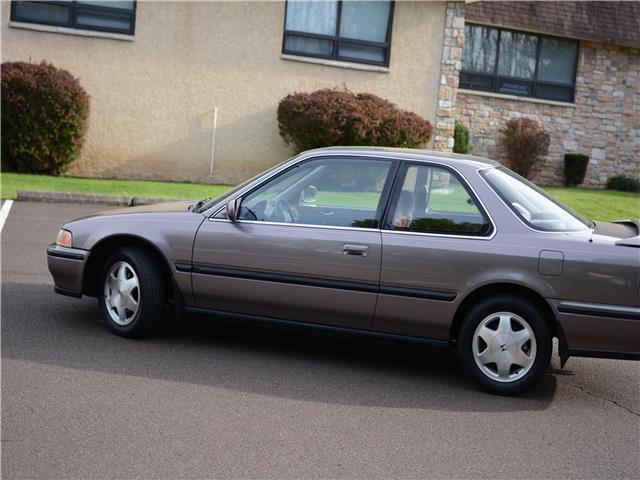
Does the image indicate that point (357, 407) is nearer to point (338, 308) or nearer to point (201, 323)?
point (338, 308)

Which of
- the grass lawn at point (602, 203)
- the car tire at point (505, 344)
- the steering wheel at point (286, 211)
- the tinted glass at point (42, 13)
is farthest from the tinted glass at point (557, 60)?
the car tire at point (505, 344)

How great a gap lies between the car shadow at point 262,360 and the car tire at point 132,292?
5.2 inches

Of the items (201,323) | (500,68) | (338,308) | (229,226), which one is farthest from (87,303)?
(500,68)

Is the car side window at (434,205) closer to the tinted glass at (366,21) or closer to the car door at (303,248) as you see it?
the car door at (303,248)

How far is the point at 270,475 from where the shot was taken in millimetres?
4359

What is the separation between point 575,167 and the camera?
24.7 meters

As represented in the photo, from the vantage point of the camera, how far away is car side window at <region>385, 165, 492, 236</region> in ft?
20.1

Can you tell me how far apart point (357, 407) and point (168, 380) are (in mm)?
1223

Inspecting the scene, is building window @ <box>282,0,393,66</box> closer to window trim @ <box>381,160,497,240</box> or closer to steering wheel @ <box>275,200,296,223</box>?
steering wheel @ <box>275,200,296,223</box>

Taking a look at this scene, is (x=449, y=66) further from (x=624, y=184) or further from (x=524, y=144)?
(x=624, y=184)

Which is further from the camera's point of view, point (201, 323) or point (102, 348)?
point (201, 323)

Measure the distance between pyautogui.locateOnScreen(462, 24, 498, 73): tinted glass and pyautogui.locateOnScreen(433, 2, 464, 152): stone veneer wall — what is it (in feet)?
17.9

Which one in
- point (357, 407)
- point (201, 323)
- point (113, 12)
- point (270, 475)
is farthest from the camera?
point (113, 12)

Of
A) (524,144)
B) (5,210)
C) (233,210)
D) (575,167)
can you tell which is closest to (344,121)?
(5,210)
